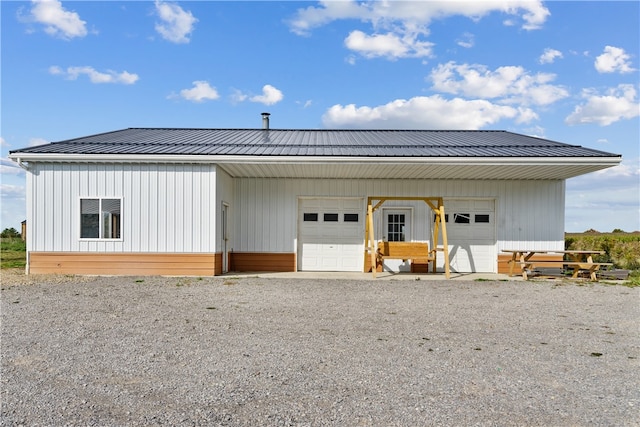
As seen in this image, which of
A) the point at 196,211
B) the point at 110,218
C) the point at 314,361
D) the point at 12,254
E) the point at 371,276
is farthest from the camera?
the point at 12,254

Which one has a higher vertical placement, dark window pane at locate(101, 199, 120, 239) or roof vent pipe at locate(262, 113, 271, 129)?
roof vent pipe at locate(262, 113, 271, 129)

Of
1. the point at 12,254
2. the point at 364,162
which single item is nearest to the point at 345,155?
the point at 364,162

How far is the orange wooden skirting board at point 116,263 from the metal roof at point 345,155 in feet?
7.61

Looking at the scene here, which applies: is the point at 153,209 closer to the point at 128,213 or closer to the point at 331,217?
the point at 128,213

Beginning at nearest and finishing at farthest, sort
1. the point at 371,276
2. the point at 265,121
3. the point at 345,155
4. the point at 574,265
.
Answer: the point at 345,155, the point at 574,265, the point at 371,276, the point at 265,121

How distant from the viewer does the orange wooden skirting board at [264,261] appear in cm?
1369

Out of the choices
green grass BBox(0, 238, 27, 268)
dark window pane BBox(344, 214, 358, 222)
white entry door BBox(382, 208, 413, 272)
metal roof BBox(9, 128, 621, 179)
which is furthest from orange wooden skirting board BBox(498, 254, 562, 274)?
green grass BBox(0, 238, 27, 268)

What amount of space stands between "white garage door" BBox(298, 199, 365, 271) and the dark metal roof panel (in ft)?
5.78

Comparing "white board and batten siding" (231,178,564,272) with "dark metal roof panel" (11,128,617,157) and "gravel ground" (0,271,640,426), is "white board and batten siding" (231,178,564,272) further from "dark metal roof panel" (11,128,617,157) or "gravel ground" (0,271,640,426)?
"gravel ground" (0,271,640,426)

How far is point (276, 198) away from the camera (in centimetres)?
1375

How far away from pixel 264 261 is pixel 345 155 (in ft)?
13.5

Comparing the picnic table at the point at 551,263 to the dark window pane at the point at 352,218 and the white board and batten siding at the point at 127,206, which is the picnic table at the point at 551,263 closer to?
the dark window pane at the point at 352,218

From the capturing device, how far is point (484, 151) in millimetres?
12211

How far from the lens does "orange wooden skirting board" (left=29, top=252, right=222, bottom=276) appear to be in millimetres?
11891
